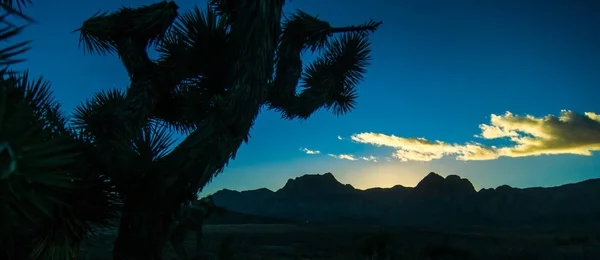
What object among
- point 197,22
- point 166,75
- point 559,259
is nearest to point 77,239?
point 166,75

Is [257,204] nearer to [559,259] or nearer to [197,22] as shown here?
[559,259]

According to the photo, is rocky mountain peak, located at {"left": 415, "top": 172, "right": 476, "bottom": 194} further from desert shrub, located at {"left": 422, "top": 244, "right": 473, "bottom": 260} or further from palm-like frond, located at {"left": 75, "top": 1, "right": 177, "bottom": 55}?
palm-like frond, located at {"left": 75, "top": 1, "right": 177, "bottom": 55}

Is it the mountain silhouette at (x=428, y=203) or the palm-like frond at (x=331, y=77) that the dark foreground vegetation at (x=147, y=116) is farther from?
the mountain silhouette at (x=428, y=203)

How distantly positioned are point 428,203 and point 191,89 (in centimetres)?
8693

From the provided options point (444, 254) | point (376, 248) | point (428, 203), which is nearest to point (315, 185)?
point (428, 203)

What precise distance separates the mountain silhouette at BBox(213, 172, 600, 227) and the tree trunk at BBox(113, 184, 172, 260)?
44.8m

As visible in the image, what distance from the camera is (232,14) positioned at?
5711 millimetres

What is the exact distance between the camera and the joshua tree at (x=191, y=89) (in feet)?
11.7

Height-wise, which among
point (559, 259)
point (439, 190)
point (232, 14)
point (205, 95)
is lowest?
point (559, 259)

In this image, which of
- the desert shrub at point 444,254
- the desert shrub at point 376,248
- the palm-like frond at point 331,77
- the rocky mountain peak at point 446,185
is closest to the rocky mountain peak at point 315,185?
the rocky mountain peak at point 446,185

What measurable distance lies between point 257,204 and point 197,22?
118542mm

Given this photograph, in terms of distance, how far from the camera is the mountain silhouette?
65.6m

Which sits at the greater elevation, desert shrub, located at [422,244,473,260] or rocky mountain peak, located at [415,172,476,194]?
rocky mountain peak, located at [415,172,476,194]

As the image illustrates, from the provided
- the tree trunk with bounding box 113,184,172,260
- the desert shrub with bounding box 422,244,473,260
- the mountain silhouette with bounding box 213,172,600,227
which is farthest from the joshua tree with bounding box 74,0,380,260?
the mountain silhouette with bounding box 213,172,600,227
